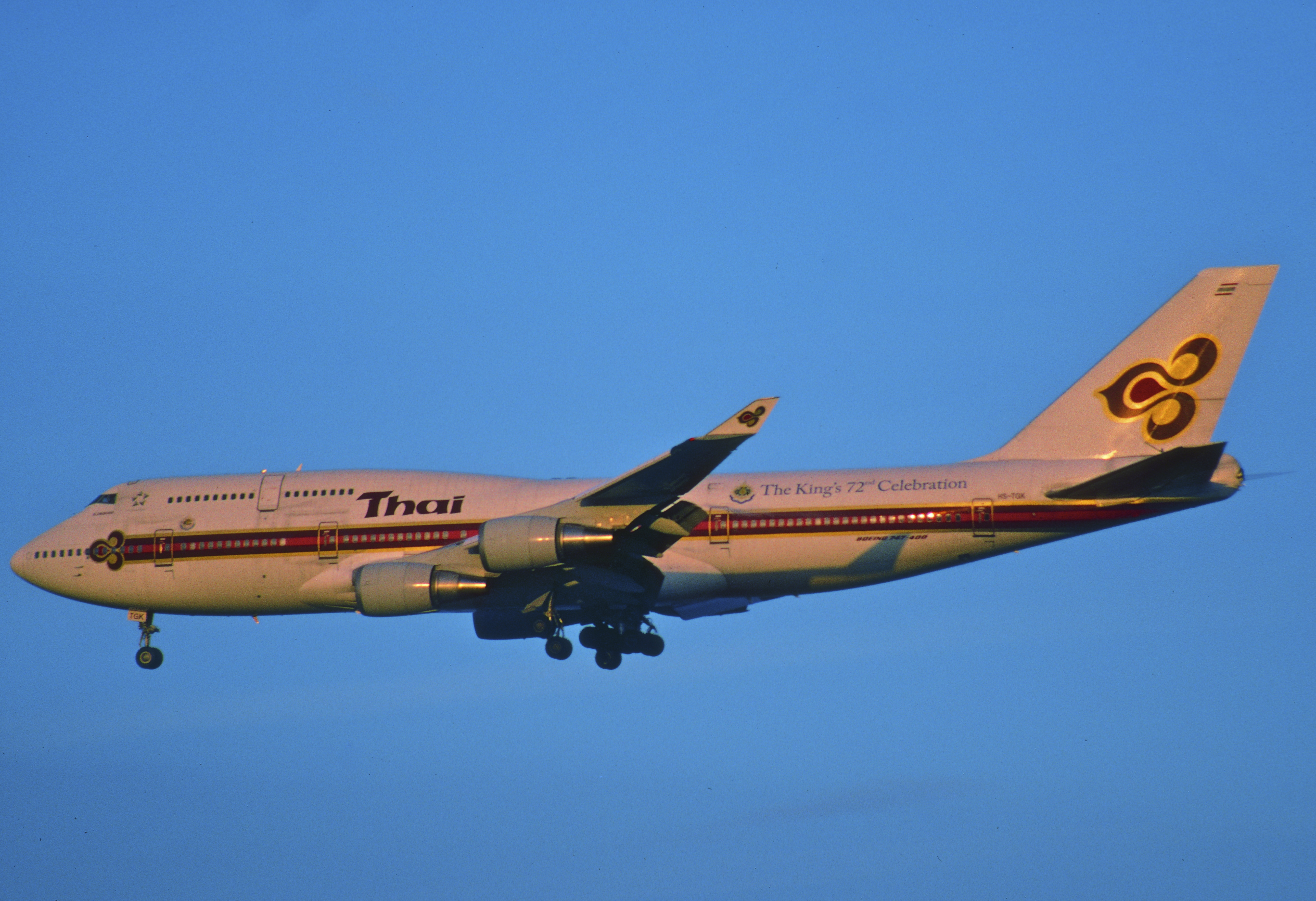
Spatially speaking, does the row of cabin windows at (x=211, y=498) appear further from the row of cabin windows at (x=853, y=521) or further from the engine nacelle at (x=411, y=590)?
the row of cabin windows at (x=853, y=521)

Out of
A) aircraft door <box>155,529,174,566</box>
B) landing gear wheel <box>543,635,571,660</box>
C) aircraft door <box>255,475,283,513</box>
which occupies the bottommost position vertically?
landing gear wheel <box>543,635,571,660</box>

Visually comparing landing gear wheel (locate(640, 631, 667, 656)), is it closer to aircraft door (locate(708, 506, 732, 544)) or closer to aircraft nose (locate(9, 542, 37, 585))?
aircraft door (locate(708, 506, 732, 544))

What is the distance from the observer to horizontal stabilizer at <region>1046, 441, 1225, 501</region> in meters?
32.0

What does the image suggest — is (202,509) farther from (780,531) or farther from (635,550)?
(780,531)

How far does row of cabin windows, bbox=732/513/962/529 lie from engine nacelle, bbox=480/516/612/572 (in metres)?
4.28

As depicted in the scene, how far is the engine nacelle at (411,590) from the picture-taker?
115ft

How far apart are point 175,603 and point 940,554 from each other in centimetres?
1884

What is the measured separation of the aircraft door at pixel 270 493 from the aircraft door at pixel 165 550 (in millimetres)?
2332

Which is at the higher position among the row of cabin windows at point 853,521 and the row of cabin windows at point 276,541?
the row of cabin windows at point 276,541

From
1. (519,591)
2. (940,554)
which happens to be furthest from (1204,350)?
(519,591)

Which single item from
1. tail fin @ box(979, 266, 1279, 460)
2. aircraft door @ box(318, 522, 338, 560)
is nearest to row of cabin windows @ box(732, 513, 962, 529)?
tail fin @ box(979, 266, 1279, 460)

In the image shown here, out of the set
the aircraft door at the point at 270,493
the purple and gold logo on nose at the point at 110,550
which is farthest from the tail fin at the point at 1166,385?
the purple and gold logo on nose at the point at 110,550

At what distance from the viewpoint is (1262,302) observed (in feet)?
121

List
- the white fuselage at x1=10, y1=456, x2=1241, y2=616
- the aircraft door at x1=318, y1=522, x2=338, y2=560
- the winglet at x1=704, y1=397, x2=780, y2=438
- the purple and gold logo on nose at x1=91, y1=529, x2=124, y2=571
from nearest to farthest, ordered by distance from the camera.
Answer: the winglet at x1=704, y1=397, x2=780, y2=438 → the white fuselage at x1=10, y1=456, x2=1241, y2=616 → the aircraft door at x1=318, y1=522, x2=338, y2=560 → the purple and gold logo on nose at x1=91, y1=529, x2=124, y2=571
